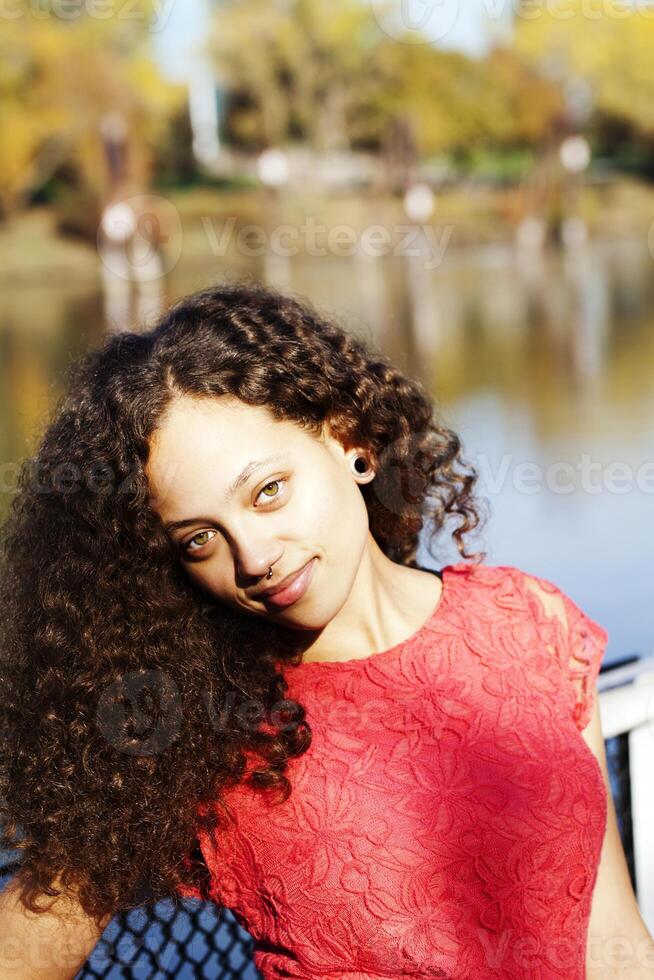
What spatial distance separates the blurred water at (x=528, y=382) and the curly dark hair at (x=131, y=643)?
0.14m

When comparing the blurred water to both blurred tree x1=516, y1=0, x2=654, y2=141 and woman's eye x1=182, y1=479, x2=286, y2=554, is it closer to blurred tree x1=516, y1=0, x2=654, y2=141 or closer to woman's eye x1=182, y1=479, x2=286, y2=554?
woman's eye x1=182, y1=479, x2=286, y2=554

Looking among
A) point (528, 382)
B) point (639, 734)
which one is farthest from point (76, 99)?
point (639, 734)

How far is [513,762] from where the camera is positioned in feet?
2.40

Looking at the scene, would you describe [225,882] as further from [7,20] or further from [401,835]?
[7,20]

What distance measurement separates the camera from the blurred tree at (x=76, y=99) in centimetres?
1536

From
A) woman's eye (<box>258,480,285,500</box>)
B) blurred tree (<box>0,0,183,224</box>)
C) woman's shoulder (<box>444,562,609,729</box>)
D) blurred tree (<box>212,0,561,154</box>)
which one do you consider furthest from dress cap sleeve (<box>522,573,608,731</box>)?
blurred tree (<box>212,0,561,154</box>)

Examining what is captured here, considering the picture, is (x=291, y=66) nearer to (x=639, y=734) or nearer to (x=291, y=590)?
(x=639, y=734)

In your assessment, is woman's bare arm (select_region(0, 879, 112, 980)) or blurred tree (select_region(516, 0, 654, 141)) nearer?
woman's bare arm (select_region(0, 879, 112, 980))

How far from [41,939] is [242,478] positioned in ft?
0.93

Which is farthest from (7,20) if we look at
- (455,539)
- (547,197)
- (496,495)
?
(455,539)

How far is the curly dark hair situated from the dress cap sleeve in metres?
0.18

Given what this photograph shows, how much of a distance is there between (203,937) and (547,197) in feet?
63.2

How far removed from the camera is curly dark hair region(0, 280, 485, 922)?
690 mm

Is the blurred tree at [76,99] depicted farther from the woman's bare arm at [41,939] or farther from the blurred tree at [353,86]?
the woman's bare arm at [41,939]
